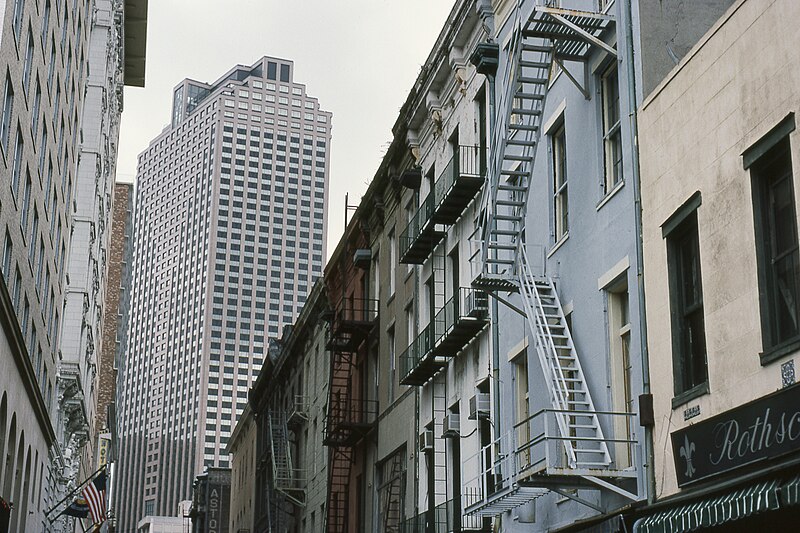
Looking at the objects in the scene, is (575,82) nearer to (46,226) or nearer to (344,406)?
(344,406)

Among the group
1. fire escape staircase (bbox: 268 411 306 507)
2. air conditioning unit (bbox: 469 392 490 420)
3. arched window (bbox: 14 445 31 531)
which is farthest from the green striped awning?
fire escape staircase (bbox: 268 411 306 507)

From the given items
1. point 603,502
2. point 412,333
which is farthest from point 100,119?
point 603,502

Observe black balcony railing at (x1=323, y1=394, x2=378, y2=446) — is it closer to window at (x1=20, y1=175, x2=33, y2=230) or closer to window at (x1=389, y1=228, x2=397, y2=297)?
window at (x1=389, y1=228, x2=397, y2=297)

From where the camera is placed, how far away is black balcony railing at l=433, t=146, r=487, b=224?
26.9m

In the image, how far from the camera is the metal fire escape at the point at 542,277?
1798 cm

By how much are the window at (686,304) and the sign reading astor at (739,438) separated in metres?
0.74

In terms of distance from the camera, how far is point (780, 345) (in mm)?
13312

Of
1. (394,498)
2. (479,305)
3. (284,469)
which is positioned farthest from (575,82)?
(284,469)

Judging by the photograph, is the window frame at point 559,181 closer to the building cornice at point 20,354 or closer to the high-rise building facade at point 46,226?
the high-rise building facade at point 46,226

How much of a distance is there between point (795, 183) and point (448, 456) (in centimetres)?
1689

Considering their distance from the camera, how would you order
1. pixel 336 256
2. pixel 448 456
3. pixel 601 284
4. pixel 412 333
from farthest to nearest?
pixel 336 256 < pixel 412 333 < pixel 448 456 < pixel 601 284

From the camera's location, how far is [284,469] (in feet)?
169

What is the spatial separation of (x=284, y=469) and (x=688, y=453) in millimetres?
38041

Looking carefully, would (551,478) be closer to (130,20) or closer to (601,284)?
(601,284)
